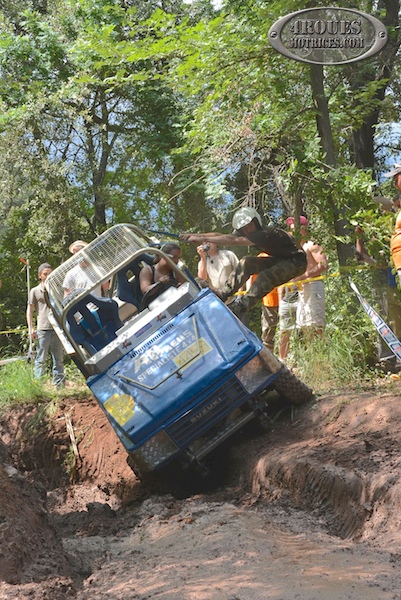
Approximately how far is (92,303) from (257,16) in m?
5.27

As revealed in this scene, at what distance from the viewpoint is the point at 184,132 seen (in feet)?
53.0

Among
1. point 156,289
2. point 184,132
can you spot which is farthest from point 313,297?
point 184,132

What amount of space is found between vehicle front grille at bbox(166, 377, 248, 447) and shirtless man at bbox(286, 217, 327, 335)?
259 cm

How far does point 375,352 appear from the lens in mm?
9352

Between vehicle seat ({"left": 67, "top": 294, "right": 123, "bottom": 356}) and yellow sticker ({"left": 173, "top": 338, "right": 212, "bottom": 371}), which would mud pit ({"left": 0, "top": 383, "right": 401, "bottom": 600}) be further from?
vehicle seat ({"left": 67, "top": 294, "right": 123, "bottom": 356})

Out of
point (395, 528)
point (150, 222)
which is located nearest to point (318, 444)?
point (395, 528)

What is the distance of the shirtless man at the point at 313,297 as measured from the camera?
32.0 ft

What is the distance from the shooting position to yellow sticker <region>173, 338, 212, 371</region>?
278 inches

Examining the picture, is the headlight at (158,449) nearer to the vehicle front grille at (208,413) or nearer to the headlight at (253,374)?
the vehicle front grille at (208,413)

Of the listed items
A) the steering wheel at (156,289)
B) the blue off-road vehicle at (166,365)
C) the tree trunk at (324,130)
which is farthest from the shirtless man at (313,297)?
the steering wheel at (156,289)

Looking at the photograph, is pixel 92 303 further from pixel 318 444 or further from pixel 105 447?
pixel 318 444

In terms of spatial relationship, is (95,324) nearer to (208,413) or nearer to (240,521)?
(208,413)

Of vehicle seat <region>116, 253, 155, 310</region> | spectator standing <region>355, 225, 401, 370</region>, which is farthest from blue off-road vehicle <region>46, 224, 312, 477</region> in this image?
spectator standing <region>355, 225, 401, 370</region>

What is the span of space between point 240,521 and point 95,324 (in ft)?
9.78
